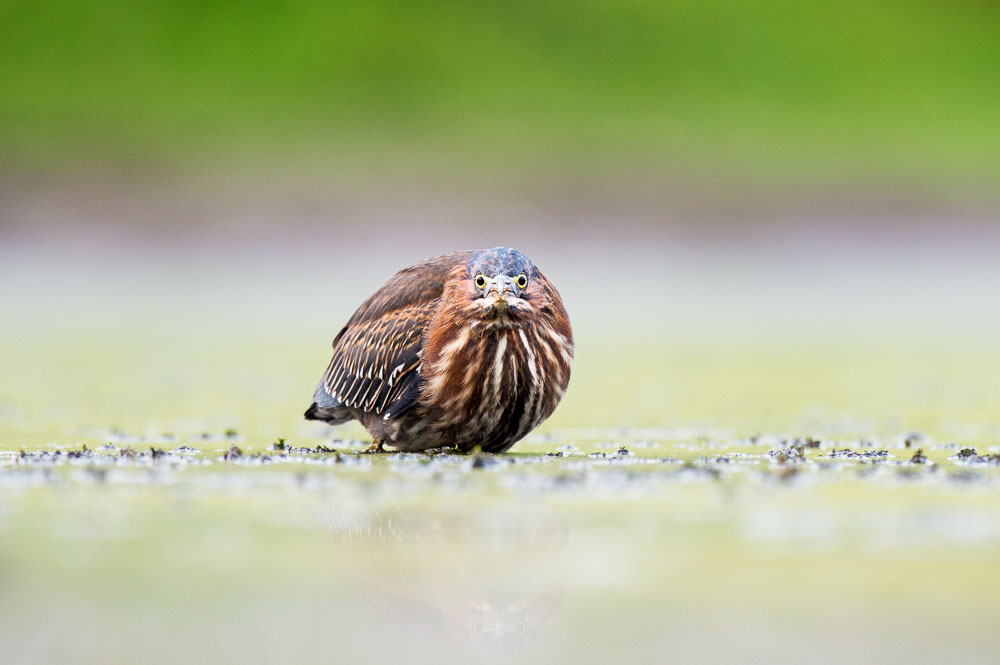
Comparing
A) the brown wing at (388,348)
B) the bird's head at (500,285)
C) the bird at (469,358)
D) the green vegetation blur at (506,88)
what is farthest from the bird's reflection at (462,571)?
the green vegetation blur at (506,88)

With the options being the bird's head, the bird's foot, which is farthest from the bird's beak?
the bird's foot

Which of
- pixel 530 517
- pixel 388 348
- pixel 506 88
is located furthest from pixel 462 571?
pixel 506 88

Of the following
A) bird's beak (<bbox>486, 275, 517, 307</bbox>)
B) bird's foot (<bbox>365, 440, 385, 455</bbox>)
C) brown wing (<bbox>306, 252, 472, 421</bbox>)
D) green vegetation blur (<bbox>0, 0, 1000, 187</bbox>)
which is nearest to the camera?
bird's beak (<bbox>486, 275, 517, 307</bbox>)

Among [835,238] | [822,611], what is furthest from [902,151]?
[822,611]

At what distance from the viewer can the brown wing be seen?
980 centimetres

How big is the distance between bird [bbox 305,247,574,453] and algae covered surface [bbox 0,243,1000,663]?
273 millimetres

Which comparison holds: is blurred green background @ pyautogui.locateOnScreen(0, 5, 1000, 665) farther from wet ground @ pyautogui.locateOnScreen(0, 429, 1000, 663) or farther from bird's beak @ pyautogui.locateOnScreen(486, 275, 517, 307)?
bird's beak @ pyautogui.locateOnScreen(486, 275, 517, 307)

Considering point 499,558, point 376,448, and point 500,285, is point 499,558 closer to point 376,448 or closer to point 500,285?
point 500,285

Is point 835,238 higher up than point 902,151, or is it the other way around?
point 902,151

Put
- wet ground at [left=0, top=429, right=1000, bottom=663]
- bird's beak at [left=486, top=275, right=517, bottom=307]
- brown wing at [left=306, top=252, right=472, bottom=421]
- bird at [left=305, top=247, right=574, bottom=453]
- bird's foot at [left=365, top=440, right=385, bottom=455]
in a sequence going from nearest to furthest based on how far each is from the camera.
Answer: wet ground at [left=0, top=429, right=1000, bottom=663], bird's beak at [left=486, top=275, right=517, bottom=307], bird at [left=305, top=247, right=574, bottom=453], brown wing at [left=306, top=252, right=472, bottom=421], bird's foot at [left=365, top=440, right=385, bottom=455]

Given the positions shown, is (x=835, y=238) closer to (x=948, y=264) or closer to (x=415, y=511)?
(x=948, y=264)

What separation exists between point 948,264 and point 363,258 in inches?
418

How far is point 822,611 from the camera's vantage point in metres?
5.98

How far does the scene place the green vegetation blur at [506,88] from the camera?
38906 millimetres
